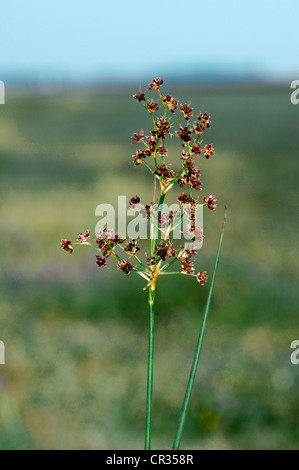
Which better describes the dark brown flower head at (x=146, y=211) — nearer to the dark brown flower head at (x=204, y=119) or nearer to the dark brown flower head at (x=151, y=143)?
the dark brown flower head at (x=151, y=143)

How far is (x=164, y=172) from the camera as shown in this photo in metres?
1.44

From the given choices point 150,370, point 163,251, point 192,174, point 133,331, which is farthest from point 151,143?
point 133,331

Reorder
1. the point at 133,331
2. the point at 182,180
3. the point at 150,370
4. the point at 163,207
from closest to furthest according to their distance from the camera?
1. the point at 150,370
2. the point at 182,180
3. the point at 163,207
4. the point at 133,331

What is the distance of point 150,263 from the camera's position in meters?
1.41

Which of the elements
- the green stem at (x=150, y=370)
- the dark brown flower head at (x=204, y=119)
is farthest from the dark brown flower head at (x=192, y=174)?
the green stem at (x=150, y=370)

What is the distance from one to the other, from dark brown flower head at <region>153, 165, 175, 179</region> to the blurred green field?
6841mm

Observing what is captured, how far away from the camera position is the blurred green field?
8.84 metres

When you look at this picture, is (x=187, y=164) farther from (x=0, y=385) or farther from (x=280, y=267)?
(x=280, y=267)

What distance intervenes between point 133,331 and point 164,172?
37.4 ft

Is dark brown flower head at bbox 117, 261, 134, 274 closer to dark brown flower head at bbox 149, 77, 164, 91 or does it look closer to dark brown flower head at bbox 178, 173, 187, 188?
dark brown flower head at bbox 178, 173, 187, 188

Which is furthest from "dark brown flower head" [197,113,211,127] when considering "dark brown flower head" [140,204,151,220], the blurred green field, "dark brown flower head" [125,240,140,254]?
the blurred green field

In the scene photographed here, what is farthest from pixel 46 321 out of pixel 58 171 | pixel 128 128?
pixel 128 128

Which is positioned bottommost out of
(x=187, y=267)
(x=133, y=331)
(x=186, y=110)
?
(x=133, y=331)

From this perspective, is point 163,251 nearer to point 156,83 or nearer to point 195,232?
point 195,232
